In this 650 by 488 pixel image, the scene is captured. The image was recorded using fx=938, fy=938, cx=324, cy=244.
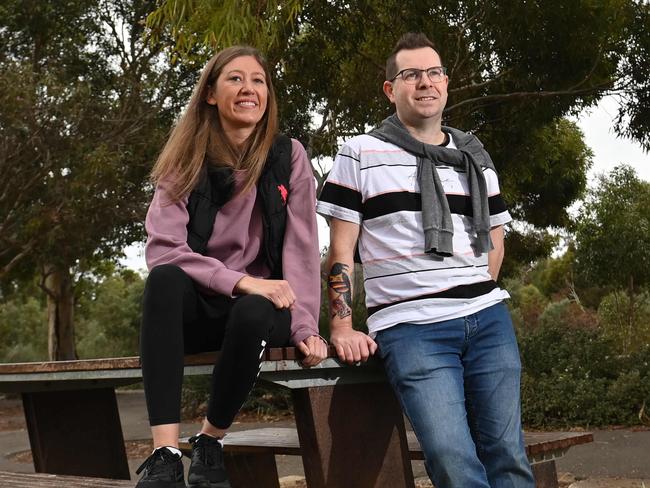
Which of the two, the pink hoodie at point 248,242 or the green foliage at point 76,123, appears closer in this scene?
the pink hoodie at point 248,242

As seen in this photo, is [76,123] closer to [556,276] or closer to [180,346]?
[180,346]

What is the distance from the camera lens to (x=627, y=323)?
18609 mm

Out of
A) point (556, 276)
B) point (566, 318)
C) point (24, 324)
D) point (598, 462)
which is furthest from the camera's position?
point (556, 276)

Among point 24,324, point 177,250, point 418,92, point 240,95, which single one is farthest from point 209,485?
point 24,324

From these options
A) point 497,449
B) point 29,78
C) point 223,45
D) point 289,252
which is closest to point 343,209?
point 289,252

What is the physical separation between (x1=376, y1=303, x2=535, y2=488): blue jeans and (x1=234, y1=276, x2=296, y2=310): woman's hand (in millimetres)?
373

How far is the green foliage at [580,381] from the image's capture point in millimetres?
9945

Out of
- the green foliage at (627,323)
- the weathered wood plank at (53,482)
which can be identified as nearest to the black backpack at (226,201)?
the weathered wood plank at (53,482)

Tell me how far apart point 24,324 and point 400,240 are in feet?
130

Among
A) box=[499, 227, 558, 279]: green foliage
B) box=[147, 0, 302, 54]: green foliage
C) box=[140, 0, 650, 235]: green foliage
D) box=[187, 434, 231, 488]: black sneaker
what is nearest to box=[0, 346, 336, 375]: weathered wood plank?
box=[187, 434, 231, 488]: black sneaker

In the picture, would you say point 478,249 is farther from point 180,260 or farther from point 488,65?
point 488,65

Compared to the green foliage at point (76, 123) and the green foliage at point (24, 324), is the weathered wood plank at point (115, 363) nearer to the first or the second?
the green foliage at point (76, 123)

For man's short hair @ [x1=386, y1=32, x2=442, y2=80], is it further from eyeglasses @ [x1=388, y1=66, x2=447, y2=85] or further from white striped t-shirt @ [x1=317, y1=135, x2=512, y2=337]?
white striped t-shirt @ [x1=317, y1=135, x2=512, y2=337]

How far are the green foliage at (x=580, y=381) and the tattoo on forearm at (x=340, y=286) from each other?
7.26 meters
